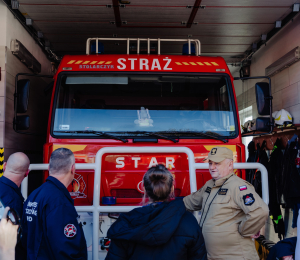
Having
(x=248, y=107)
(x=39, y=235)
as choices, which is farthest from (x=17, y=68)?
(x=248, y=107)

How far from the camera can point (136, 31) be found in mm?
6250

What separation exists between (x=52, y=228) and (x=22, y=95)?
2.22m

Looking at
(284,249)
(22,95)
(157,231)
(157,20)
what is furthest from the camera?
(157,20)

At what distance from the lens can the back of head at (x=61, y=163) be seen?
2191 mm

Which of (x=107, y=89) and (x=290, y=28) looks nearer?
(x=107, y=89)

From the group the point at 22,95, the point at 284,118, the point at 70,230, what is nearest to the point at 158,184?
the point at 70,230

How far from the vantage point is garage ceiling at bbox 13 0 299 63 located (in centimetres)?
513

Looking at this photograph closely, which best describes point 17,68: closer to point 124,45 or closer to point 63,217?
point 124,45

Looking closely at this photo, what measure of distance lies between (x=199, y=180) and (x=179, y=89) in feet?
3.69

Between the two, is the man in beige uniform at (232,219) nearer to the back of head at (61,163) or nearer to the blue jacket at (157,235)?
the blue jacket at (157,235)

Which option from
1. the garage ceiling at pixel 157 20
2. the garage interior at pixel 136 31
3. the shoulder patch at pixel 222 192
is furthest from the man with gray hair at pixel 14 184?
the garage ceiling at pixel 157 20

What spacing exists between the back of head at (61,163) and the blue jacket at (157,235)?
0.58 m

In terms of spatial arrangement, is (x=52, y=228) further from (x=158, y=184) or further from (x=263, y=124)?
(x=263, y=124)

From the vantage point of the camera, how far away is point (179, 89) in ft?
13.2
